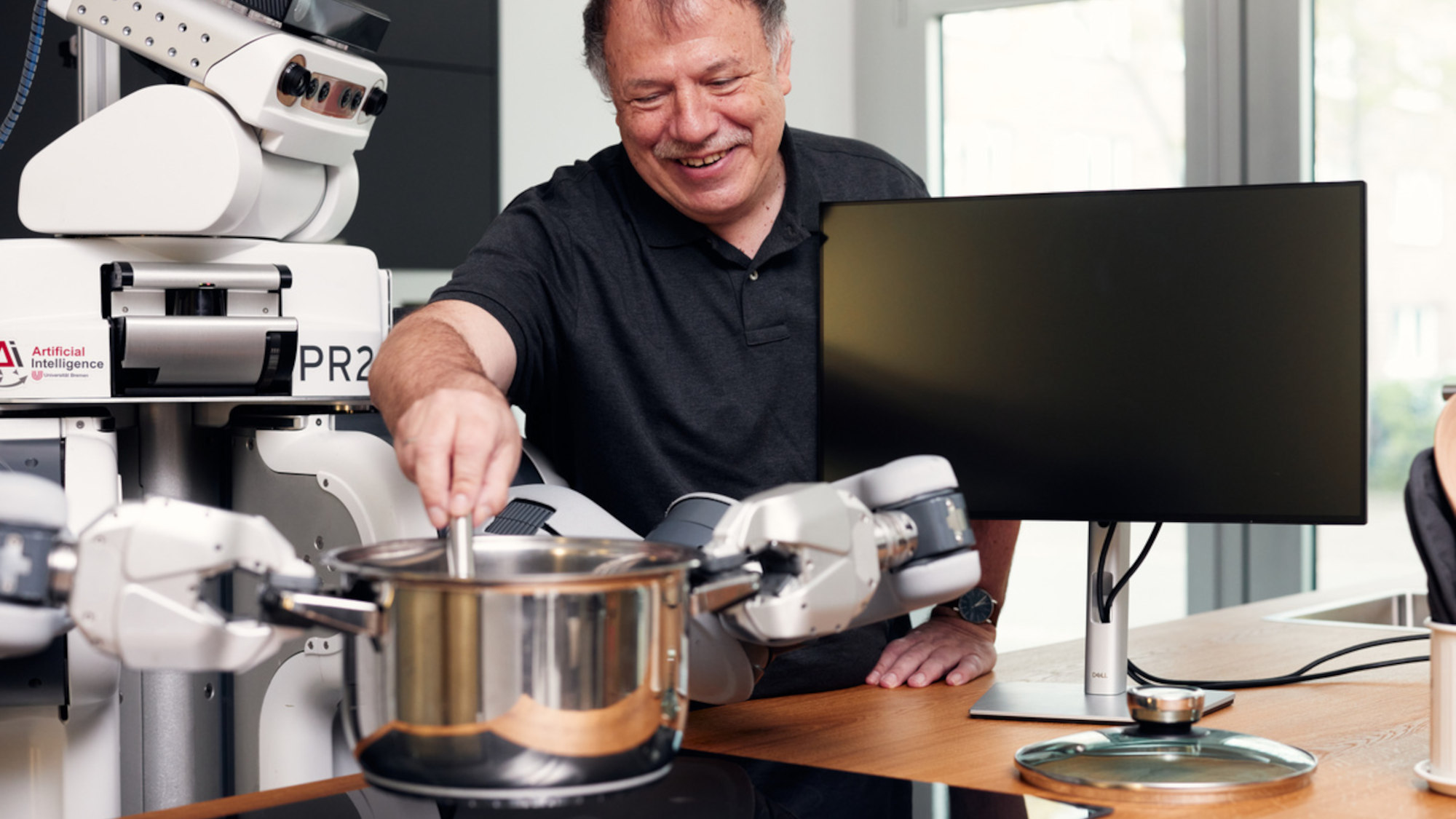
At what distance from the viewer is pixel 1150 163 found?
3.54 m

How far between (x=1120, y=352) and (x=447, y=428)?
0.57 metres

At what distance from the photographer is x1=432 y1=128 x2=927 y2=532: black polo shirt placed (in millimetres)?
1483

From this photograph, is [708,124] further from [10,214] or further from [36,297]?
[10,214]

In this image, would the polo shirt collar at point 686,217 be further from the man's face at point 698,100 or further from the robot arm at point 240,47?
the robot arm at point 240,47

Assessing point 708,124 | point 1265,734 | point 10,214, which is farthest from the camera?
point 10,214

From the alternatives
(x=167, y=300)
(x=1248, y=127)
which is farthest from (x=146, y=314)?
(x=1248, y=127)

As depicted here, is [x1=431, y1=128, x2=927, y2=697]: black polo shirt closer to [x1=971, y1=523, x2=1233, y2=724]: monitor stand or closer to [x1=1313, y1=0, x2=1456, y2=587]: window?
[x1=971, y1=523, x2=1233, y2=724]: monitor stand

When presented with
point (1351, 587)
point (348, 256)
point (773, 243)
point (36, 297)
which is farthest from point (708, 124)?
point (1351, 587)

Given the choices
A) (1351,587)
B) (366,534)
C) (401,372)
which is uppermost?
(401,372)

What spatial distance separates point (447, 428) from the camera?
88 cm

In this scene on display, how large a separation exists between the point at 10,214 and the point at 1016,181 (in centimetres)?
242

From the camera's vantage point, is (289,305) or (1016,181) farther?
(1016,181)

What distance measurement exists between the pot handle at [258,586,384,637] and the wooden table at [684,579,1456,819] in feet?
1.55

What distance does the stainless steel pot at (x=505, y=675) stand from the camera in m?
0.66
